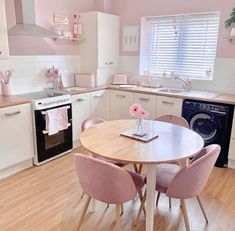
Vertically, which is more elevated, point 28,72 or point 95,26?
point 95,26

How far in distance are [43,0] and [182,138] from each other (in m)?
2.79

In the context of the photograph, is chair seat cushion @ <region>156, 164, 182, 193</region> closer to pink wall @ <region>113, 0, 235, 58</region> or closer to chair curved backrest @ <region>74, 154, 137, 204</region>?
chair curved backrest @ <region>74, 154, 137, 204</region>

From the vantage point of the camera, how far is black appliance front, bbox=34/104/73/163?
297 cm

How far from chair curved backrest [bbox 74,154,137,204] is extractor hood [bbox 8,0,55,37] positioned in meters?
2.07

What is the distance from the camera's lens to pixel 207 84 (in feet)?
12.0

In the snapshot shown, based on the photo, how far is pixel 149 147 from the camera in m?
1.84

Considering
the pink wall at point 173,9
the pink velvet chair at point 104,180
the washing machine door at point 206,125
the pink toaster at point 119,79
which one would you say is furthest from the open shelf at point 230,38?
the pink velvet chair at point 104,180

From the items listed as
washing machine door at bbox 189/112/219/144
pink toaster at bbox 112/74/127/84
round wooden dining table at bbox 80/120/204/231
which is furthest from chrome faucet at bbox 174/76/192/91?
round wooden dining table at bbox 80/120/204/231

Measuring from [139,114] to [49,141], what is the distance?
1.60 m

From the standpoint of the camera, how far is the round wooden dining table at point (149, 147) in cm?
168

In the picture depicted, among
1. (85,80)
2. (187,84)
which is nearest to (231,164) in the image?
(187,84)

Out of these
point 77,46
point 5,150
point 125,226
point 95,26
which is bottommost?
point 125,226

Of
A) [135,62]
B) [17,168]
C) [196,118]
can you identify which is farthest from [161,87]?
[17,168]

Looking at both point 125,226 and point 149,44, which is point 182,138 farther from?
point 149,44
